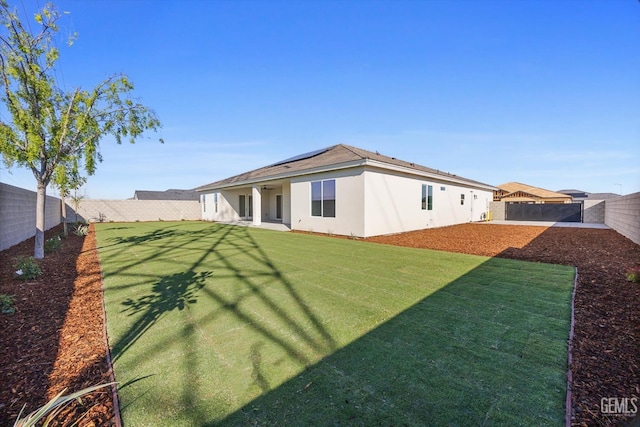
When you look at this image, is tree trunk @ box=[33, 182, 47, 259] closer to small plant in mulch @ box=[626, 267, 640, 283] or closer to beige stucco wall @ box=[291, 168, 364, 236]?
beige stucco wall @ box=[291, 168, 364, 236]

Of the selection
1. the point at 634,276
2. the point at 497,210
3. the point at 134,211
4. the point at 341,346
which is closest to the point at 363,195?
the point at 634,276

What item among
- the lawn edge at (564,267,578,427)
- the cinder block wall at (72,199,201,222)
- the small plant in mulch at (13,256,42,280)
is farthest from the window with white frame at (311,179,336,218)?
the cinder block wall at (72,199,201,222)

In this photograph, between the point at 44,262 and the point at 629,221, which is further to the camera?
the point at 629,221

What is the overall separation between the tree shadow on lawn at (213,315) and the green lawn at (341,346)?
20mm

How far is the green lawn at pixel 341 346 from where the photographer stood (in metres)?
1.99

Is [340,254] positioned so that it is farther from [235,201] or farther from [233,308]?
[235,201]

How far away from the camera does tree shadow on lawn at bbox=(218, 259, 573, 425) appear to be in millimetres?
1914

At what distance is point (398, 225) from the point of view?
12.5 m

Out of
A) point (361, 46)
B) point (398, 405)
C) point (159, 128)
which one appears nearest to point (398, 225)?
point (361, 46)

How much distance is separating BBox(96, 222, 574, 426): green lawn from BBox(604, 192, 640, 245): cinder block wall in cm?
669

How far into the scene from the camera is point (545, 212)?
21.2 metres

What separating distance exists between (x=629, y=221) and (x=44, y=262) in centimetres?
1900

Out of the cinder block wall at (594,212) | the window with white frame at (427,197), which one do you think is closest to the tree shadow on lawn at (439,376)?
the window with white frame at (427,197)

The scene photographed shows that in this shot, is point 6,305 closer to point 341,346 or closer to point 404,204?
point 341,346
